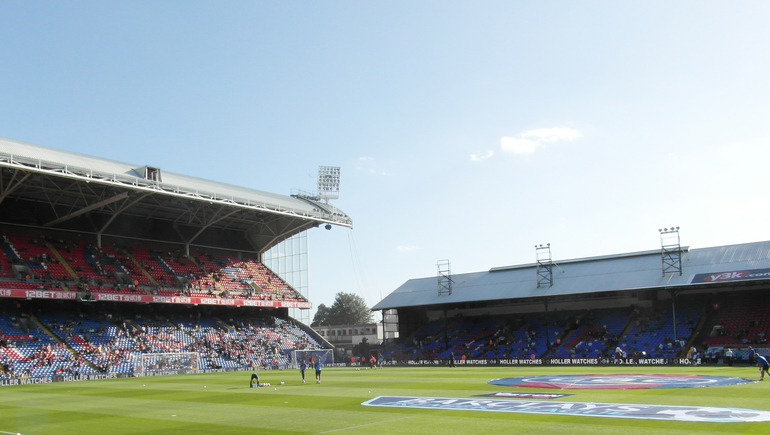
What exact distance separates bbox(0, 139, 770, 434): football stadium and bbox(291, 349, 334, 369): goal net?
202 millimetres

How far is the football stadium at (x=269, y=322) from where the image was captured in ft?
80.2

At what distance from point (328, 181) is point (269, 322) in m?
18.8

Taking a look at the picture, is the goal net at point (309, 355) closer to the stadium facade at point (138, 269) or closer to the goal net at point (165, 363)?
the stadium facade at point (138, 269)

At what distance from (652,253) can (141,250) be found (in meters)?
52.6

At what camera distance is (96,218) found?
63.4 m

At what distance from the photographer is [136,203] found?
202ft

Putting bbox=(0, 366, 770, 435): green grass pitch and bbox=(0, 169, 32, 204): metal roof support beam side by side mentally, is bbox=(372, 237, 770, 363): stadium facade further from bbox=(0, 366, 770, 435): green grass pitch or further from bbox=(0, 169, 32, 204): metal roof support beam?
bbox=(0, 169, 32, 204): metal roof support beam

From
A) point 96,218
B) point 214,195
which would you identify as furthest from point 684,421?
point 96,218

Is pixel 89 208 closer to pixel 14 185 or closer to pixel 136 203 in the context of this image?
pixel 14 185

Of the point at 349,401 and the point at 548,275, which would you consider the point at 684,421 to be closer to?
the point at 349,401

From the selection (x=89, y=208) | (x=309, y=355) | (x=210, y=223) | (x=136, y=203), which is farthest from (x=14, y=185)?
(x=309, y=355)

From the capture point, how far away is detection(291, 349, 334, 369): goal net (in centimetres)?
6331

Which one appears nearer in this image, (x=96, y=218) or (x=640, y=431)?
(x=640, y=431)

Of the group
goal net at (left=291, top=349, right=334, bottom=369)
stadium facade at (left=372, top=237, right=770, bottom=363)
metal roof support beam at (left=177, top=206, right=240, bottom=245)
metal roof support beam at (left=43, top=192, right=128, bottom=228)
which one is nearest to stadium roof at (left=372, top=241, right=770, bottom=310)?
stadium facade at (left=372, top=237, right=770, bottom=363)
